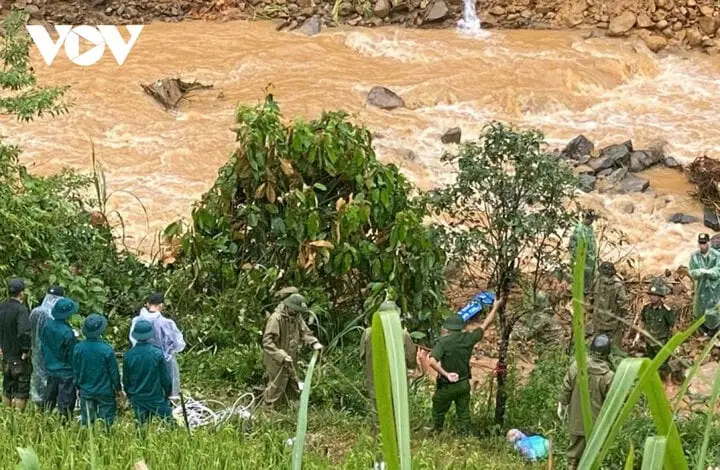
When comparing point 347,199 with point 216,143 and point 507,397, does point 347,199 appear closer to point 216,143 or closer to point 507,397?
point 507,397

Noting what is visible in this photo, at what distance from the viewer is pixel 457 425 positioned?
6828 mm

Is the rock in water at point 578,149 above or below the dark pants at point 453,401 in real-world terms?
below

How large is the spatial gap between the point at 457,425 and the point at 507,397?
0.52 meters

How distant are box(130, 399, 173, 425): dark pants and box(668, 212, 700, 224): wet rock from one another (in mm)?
8341

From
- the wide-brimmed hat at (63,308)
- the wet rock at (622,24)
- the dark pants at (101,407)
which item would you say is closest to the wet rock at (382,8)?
the wet rock at (622,24)

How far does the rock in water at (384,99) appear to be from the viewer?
52.3ft

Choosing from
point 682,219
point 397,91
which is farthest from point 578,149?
point 397,91

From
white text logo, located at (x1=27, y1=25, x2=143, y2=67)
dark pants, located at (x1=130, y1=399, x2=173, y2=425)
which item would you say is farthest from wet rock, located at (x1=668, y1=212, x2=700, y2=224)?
white text logo, located at (x1=27, y1=25, x2=143, y2=67)

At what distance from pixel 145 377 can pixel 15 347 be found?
1.07 metres

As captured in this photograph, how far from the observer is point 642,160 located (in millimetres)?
14266

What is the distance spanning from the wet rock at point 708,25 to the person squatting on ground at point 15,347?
15.9 m

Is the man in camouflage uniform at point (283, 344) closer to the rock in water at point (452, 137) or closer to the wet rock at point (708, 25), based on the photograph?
the rock in water at point (452, 137)

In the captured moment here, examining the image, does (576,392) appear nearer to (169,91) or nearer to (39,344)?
(39,344)

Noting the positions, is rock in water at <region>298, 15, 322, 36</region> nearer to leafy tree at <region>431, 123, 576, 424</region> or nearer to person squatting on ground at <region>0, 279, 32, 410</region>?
leafy tree at <region>431, 123, 576, 424</region>
